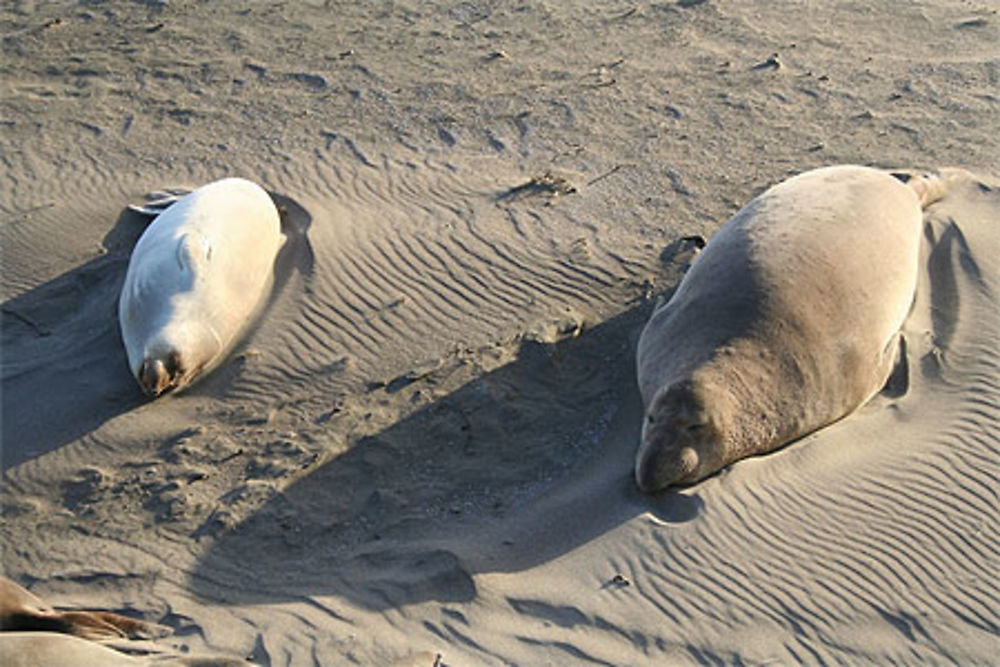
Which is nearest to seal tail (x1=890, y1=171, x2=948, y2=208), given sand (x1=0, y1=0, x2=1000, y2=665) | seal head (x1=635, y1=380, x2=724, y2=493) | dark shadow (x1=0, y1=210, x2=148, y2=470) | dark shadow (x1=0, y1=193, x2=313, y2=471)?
sand (x1=0, y1=0, x2=1000, y2=665)

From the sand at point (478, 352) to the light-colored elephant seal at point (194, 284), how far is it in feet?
0.60

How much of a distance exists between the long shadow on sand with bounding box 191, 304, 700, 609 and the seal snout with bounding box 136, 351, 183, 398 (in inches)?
41.5

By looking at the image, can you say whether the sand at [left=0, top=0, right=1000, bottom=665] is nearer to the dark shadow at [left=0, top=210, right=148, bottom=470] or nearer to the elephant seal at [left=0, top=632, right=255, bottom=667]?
the dark shadow at [left=0, top=210, right=148, bottom=470]

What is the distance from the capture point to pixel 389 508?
5.36m

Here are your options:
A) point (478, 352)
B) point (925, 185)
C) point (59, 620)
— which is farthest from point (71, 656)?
point (925, 185)

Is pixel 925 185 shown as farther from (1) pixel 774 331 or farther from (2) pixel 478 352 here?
(2) pixel 478 352

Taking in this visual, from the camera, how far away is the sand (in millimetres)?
4766

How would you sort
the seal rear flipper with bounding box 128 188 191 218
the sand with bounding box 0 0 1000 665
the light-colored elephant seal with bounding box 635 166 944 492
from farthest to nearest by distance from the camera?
the seal rear flipper with bounding box 128 188 191 218, the light-colored elephant seal with bounding box 635 166 944 492, the sand with bounding box 0 0 1000 665

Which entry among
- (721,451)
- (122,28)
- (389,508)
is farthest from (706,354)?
(122,28)

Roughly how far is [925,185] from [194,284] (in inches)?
195

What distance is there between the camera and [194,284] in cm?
628

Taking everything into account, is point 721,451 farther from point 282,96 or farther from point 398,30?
point 398,30

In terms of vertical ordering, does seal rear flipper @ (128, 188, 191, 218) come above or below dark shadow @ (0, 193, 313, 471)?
above

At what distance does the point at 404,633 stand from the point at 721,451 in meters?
1.70
